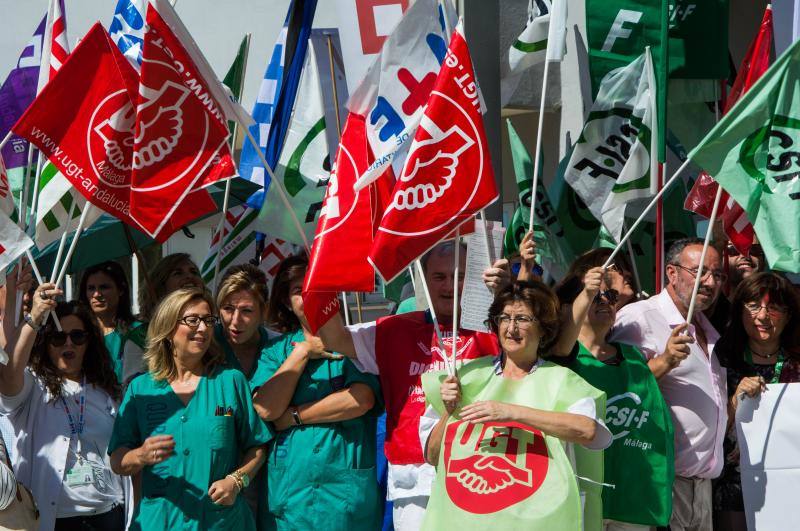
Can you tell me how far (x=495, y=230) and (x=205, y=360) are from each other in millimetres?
1418

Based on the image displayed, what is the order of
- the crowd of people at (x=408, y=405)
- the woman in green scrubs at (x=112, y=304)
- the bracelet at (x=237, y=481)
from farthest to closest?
1. the woman in green scrubs at (x=112, y=304)
2. the bracelet at (x=237, y=481)
3. the crowd of people at (x=408, y=405)

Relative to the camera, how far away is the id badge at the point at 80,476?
5.41 metres

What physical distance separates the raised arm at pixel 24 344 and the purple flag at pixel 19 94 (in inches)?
82.4

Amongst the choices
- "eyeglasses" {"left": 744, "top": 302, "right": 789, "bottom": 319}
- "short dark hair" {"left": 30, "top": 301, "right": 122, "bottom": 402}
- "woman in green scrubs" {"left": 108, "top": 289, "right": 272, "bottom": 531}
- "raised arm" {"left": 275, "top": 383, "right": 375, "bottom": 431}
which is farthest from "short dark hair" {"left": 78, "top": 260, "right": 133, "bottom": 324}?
"eyeglasses" {"left": 744, "top": 302, "right": 789, "bottom": 319}

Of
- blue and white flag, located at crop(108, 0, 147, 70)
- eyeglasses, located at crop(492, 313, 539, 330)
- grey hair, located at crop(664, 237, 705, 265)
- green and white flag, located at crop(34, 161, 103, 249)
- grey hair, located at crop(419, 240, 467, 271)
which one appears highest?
blue and white flag, located at crop(108, 0, 147, 70)

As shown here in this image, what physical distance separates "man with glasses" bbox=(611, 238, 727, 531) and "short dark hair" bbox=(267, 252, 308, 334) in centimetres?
153

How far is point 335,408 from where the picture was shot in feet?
17.2

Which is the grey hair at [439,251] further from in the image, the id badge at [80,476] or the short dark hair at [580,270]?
the id badge at [80,476]

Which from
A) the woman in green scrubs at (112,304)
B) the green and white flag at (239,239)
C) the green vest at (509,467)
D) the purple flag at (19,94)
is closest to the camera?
the green vest at (509,467)

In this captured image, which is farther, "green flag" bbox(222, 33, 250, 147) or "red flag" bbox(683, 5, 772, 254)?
"green flag" bbox(222, 33, 250, 147)

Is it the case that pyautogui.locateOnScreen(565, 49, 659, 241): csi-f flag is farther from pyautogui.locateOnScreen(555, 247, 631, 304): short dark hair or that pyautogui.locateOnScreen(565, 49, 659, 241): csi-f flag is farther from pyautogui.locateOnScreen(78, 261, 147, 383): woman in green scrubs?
pyautogui.locateOnScreen(78, 261, 147, 383): woman in green scrubs

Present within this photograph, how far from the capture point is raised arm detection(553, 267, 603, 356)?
4.98 m

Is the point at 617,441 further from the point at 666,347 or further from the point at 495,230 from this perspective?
the point at 495,230

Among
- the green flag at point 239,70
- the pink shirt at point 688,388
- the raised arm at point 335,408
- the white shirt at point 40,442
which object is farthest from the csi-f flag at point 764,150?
the green flag at point 239,70
